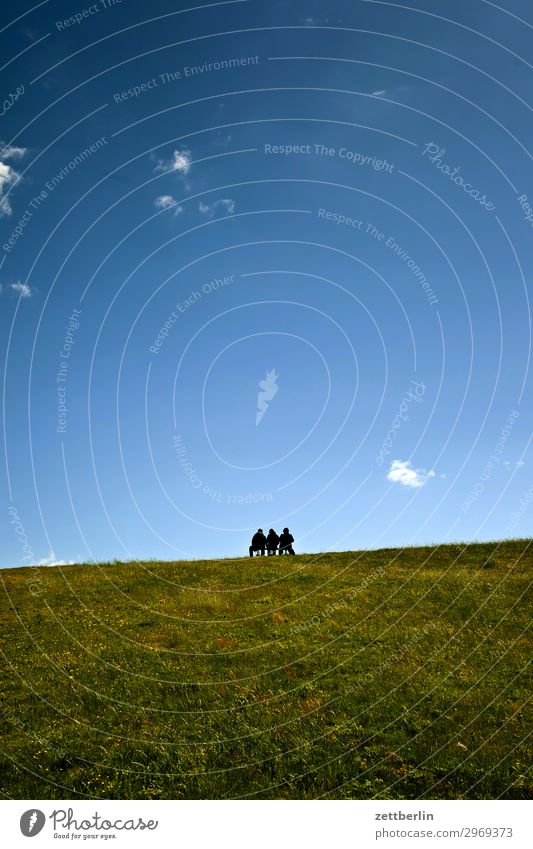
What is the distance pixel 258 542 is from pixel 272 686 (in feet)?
71.2

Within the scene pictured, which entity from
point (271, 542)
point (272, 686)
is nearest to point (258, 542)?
point (271, 542)

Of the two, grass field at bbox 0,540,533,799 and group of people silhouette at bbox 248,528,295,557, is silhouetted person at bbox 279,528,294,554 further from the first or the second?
grass field at bbox 0,540,533,799

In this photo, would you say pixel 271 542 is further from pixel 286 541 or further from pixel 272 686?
pixel 272 686

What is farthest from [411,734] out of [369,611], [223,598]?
[223,598]

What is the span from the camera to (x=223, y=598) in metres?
24.8

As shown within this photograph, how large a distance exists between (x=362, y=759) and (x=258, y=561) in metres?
19.6

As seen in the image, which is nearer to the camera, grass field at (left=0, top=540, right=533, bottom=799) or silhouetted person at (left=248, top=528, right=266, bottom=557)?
grass field at (left=0, top=540, right=533, bottom=799)

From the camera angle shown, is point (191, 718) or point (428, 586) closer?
point (191, 718)

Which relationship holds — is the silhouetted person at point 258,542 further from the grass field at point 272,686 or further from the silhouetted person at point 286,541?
the grass field at point 272,686

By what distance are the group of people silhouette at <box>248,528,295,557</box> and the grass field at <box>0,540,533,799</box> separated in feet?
30.2

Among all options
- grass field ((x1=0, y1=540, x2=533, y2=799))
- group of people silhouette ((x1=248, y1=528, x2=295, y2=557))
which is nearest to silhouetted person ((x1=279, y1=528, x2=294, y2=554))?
group of people silhouette ((x1=248, y1=528, x2=295, y2=557))

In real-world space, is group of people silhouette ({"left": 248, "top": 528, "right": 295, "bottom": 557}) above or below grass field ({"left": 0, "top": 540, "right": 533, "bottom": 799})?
above

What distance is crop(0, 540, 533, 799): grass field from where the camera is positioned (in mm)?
11883
